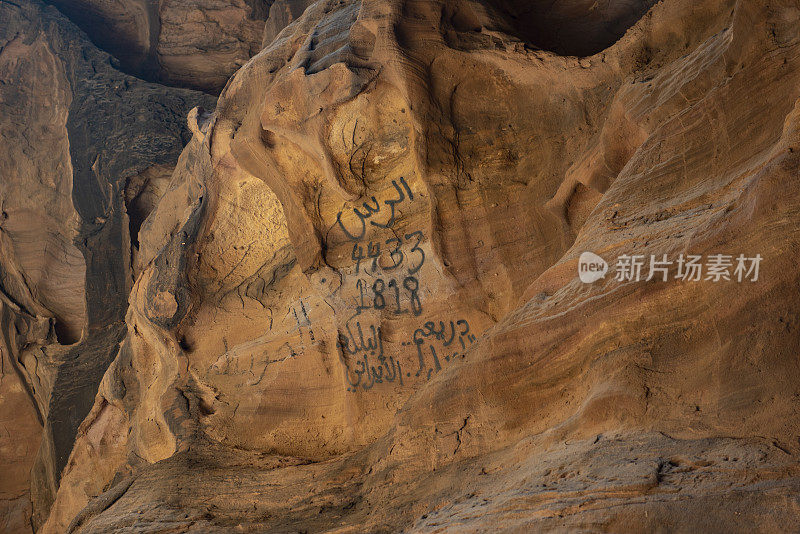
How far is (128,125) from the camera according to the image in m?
10.4

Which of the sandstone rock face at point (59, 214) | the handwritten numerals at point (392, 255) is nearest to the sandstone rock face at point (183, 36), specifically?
the sandstone rock face at point (59, 214)

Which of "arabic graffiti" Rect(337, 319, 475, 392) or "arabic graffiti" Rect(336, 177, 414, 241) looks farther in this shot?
"arabic graffiti" Rect(336, 177, 414, 241)

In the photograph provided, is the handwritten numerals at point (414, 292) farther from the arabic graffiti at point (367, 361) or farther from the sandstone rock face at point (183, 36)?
the sandstone rock face at point (183, 36)

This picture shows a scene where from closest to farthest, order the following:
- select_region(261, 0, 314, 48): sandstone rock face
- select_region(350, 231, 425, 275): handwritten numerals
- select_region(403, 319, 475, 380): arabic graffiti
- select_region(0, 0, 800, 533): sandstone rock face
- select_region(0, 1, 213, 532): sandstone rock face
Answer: select_region(0, 0, 800, 533): sandstone rock face, select_region(403, 319, 475, 380): arabic graffiti, select_region(350, 231, 425, 275): handwritten numerals, select_region(0, 1, 213, 532): sandstone rock face, select_region(261, 0, 314, 48): sandstone rock face

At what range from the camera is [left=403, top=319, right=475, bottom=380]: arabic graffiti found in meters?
5.18

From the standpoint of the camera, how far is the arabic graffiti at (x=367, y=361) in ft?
17.8

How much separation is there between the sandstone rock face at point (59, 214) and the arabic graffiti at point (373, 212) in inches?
214

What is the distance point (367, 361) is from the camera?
18.1 feet

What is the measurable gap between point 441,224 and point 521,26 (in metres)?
2.10

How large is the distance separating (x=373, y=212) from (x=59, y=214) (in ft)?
23.2

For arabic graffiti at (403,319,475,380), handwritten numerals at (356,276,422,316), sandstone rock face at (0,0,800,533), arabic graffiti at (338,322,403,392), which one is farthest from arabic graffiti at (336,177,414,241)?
arabic graffiti at (403,319,475,380)

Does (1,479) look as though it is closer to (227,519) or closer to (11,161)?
(11,161)

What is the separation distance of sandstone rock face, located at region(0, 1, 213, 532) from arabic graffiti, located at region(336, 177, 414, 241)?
5433 mm

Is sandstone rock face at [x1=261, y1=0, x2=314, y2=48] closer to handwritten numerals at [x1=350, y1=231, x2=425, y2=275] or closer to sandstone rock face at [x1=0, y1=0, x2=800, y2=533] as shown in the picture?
sandstone rock face at [x1=0, y1=0, x2=800, y2=533]
